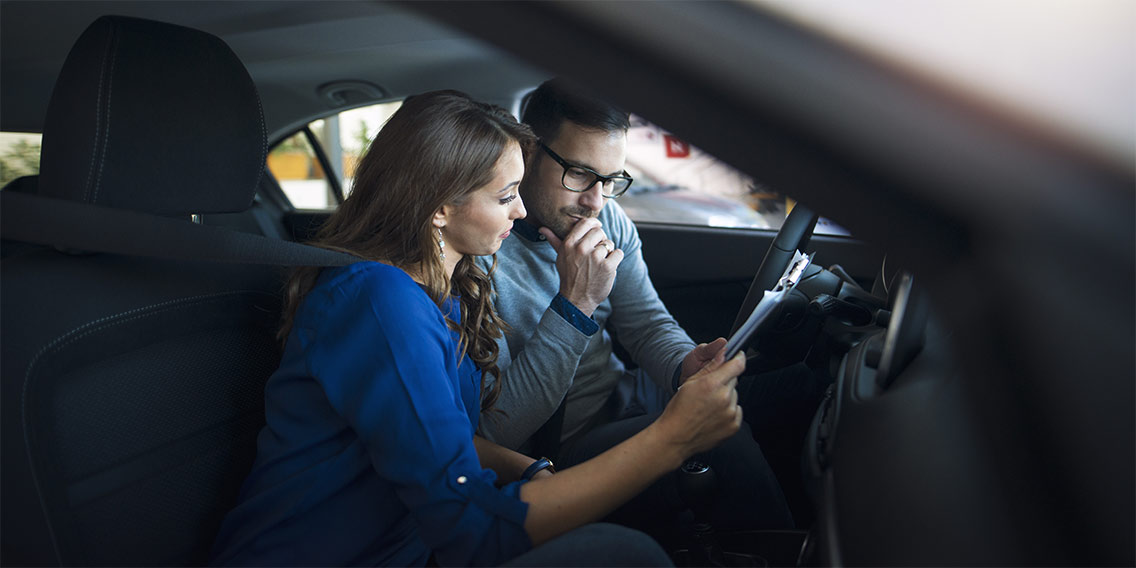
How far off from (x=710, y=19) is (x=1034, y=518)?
17.7 inches

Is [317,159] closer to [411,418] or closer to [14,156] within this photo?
[14,156]

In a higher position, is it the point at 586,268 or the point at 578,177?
the point at 578,177

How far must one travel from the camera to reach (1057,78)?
0.60 m

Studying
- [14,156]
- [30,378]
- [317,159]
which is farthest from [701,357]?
[317,159]

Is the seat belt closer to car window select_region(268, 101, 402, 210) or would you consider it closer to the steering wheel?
the steering wheel

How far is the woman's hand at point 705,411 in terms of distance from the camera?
107 cm

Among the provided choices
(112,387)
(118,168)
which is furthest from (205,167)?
(112,387)

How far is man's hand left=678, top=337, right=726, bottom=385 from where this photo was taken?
5.12 ft

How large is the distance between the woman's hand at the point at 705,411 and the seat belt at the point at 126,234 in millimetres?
556

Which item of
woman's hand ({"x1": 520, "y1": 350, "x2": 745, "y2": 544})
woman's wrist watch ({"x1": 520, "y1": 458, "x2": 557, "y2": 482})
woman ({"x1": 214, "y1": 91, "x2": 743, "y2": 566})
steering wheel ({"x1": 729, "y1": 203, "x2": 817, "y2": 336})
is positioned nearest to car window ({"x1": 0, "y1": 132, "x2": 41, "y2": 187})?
woman ({"x1": 214, "y1": 91, "x2": 743, "y2": 566})

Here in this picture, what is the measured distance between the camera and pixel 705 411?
3.51 ft

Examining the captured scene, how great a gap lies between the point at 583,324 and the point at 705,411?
53cm

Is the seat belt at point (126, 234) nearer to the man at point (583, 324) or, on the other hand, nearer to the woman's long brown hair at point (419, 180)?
the woman's long brown hair at point (419, 180)

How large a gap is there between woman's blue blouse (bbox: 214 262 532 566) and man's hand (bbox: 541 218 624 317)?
45cm
